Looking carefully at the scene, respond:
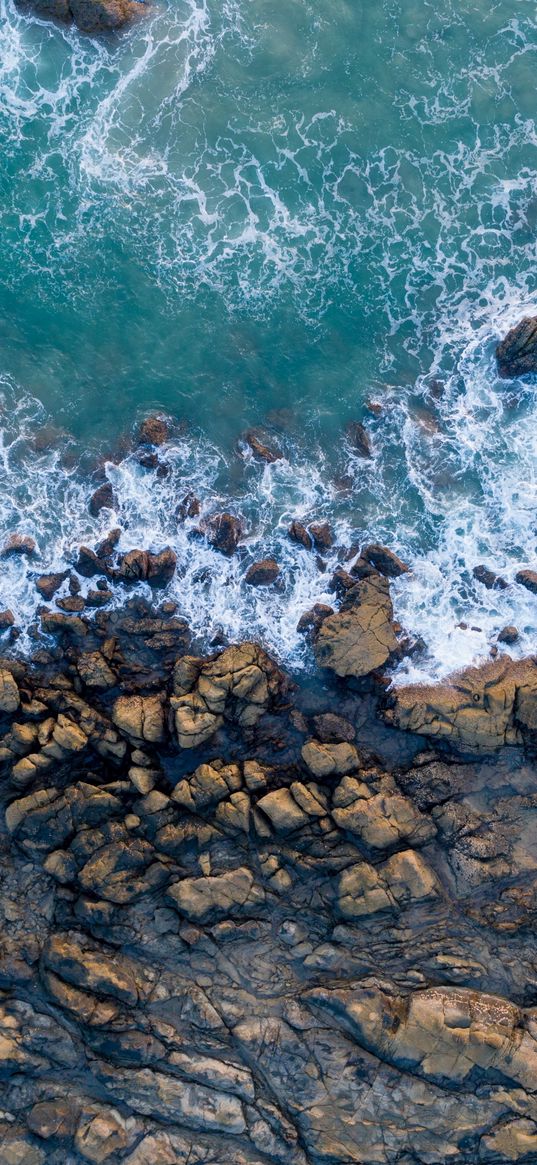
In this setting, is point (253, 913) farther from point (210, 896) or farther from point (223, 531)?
point (223, 531)

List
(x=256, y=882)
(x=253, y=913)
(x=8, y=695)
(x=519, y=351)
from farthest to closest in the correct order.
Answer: (x=519, y=351) → (x=8, y=695) → (x=256, y=882) → (x=253, y=913)

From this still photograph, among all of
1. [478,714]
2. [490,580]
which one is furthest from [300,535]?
[478,714]

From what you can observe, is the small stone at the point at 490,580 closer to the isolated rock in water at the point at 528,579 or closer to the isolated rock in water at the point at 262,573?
the isolated rock in water at the point at 528,579

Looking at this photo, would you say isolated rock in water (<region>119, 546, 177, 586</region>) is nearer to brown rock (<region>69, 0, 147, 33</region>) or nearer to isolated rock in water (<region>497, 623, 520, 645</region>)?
isolated rock in water (<region>497, 623, 520, 645</region>)

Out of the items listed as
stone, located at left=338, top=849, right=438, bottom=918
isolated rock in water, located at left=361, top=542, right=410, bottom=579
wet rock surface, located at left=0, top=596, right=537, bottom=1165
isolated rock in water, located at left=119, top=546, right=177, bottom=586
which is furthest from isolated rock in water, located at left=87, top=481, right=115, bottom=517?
stone, located at left=338, top=849, right=438, bottom=918

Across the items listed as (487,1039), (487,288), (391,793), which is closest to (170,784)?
(391,793)

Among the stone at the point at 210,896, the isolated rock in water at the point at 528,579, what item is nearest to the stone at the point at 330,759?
the stone at the point at 210,896

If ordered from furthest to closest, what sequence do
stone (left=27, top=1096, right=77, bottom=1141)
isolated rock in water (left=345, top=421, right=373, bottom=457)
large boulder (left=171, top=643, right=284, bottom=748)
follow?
isolated rock in water (left=345, top=421, right=373, bottom=457), large boulder (left=171, top=643, right=284, bottom=748), stone (left=27, top=1096, right=77, bottom=1141)
